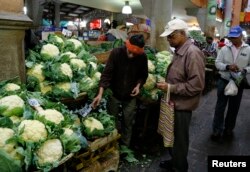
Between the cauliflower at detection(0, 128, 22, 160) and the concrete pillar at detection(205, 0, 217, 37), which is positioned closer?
the cauliflower at detection(0, 128, 22, 160)

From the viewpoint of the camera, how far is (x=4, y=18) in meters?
3.25

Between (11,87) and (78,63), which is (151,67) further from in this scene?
(11,87)

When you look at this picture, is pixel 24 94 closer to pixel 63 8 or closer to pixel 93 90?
pixel 93 90

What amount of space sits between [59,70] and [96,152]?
45.6 inches

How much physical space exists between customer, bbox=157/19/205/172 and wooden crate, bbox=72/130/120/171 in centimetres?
85

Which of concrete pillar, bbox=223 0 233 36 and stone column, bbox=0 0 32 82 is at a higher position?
concrete pillar, bbox=223 0 233 36

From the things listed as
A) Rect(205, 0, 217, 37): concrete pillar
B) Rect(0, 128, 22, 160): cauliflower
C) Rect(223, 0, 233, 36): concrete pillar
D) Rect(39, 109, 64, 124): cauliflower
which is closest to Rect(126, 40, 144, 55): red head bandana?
Rect(39, 109, 64, 124): cauliflower

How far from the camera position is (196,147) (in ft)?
16.6

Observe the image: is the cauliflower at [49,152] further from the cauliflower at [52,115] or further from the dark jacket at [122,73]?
the dark jacket at [122,73]

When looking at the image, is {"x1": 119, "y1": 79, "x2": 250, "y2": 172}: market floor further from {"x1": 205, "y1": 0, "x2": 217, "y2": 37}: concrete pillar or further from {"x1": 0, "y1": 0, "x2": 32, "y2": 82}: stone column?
{"x1": 205, "y1": 0, "x2": 217, "y2": 37}: concrete pillar

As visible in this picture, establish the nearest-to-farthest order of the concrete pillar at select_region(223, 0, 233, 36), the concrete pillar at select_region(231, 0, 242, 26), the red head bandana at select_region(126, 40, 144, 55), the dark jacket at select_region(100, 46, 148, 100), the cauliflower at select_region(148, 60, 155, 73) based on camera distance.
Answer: the red head bandana at select_region(126, 40, 144, 55), the dark jacket at select_region(100, 46, 148, 100), the cauliflower at select_region(148, 60, 155, 73), the concrete pillar at select_region(223, 0, 233, 36), the concrete pillar at select_region(231, 0, 242, 26)

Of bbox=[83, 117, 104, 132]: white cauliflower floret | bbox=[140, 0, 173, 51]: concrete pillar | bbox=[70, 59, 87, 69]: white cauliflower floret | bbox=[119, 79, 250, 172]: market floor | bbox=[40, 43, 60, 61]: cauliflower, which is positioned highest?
bbox=[140, 0, 173, 51]: concrete pillar

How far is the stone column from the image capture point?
3361 mm

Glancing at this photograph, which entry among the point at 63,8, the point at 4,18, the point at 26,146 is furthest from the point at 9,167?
the point at 63,8
